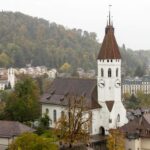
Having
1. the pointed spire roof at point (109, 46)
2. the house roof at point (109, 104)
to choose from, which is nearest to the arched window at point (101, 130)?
the house roof at point (109, 104)

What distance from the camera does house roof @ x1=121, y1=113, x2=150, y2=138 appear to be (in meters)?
54.0

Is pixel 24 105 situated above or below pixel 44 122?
above

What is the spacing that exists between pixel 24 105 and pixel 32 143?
19.5 meters

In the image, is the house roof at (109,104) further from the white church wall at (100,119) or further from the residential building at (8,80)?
the residential building at (8,80)

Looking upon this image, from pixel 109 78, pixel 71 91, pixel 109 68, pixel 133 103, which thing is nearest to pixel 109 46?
pixel 109 68

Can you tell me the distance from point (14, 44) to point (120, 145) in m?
138

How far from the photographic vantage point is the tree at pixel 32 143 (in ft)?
141

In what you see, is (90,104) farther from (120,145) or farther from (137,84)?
(137,84)

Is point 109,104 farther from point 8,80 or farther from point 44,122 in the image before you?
point 8,80

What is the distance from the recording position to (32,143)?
141 feet

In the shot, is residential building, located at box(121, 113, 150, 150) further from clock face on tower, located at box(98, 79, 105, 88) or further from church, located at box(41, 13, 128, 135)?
clock face on tower, located at box(98, 79, 105, 88)

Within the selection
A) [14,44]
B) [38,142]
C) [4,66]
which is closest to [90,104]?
[38,142]

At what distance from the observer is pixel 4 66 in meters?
171

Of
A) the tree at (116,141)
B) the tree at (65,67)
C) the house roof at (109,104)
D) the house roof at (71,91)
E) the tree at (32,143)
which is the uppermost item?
the tree at (65,67)
